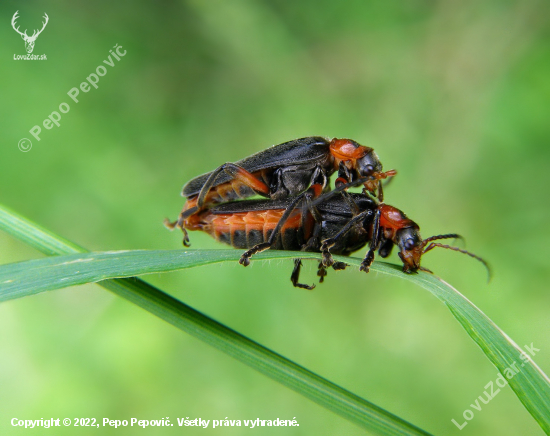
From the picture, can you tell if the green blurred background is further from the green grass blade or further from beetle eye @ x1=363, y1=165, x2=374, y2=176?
the green grass blade

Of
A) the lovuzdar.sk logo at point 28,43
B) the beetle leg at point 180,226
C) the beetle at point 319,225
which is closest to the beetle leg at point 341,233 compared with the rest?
the beetle at point 319,225

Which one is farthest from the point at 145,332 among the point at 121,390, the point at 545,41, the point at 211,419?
the point at 545,41

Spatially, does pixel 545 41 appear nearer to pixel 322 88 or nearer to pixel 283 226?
pixel 322 88

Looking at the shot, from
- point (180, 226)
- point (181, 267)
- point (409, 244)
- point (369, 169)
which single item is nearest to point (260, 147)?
point (180, 226)

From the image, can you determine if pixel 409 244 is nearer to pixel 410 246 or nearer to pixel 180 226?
pixel 410 246

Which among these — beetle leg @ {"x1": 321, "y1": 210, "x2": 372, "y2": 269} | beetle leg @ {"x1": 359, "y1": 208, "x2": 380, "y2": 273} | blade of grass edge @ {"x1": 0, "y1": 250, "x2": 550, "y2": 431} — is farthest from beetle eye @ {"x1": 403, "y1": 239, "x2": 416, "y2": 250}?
blade of grass edge @ {"x1": 0, "y1": 250, "x2": 550, "y2": 431}

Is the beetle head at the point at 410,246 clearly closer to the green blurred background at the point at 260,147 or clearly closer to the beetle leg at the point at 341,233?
the beetle leg at the point at 341,233
